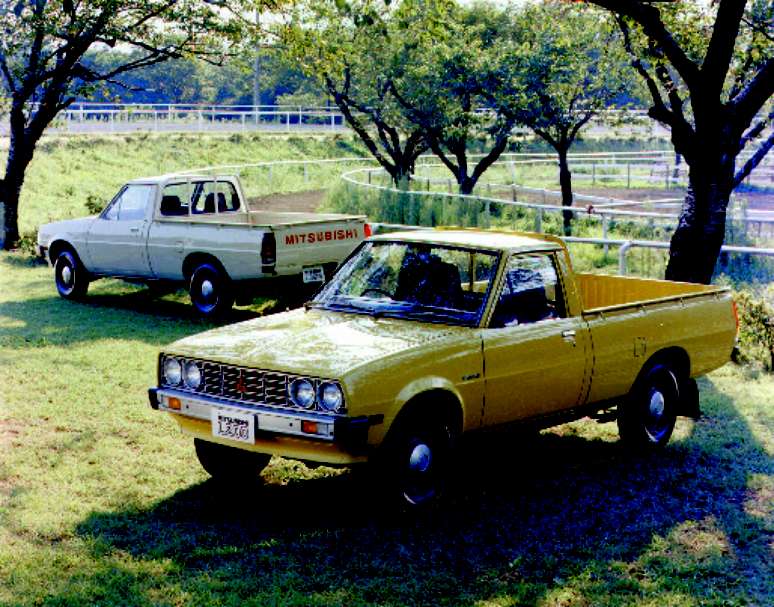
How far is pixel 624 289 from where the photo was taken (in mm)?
10125

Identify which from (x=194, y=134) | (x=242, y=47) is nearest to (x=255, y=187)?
(x=194, y=134)

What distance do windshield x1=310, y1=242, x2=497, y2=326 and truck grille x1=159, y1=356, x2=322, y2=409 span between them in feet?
3.67

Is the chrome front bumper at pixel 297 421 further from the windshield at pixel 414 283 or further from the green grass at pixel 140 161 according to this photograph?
the green grass at pixel 140 161

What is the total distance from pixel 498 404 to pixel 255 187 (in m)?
34.7

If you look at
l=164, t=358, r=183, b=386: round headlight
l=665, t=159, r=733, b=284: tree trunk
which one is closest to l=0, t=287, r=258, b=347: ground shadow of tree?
l=665, t=159, r=733, b=284: tree trunk

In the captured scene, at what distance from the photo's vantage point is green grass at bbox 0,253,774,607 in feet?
19.5

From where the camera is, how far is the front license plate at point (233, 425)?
6.82 metres

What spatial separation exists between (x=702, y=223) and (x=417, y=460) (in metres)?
6.33

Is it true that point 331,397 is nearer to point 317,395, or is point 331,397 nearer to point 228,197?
point 317,395

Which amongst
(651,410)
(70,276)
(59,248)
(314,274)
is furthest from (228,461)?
(59,248)

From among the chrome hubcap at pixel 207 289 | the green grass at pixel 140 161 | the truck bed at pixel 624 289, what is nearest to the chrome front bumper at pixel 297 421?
the truck bed at pixel 624 289

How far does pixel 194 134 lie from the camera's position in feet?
162

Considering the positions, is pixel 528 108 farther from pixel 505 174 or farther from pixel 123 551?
pixel 123 551

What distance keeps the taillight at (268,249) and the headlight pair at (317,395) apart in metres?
7.92
